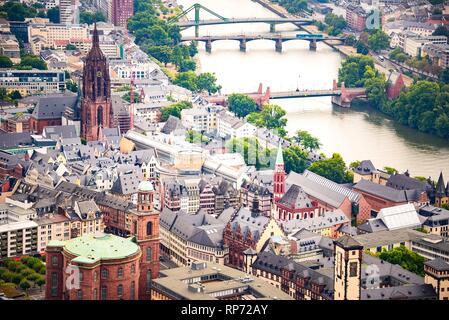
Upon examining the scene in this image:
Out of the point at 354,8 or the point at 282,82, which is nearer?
the point at 282,82

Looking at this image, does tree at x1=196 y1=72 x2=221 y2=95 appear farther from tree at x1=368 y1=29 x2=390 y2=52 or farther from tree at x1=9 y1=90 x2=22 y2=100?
tree at x1=368 y1=29 x2=390 y2=52

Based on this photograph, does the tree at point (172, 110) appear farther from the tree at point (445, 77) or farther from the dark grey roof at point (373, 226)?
the tree at point (445, 77)

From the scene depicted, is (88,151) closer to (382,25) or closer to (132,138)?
(132,138)

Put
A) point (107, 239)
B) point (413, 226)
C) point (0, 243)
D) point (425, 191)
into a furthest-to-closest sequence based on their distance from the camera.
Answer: point (425, 191), point (413, 226), point (0, 243), point (107, 239)

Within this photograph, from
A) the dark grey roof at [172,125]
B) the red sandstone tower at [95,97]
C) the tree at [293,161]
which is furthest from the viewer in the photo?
the dark grey roof at [172,125]

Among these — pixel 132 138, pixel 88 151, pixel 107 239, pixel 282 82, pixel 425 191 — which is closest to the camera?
pixel 107 239

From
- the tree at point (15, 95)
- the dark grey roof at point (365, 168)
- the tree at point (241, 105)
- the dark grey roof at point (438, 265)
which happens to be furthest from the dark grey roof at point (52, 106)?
the dark grey roof at point (438, 265)

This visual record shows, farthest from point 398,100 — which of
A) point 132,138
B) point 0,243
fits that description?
point 0,243
